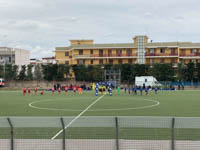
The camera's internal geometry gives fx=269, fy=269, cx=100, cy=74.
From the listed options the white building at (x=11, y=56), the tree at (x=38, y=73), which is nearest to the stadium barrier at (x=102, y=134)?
the tree at (x=38, y=73)

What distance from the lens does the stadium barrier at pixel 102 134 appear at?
813 centimetres

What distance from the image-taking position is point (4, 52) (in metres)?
96.7

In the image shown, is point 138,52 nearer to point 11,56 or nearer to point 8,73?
point 8,73

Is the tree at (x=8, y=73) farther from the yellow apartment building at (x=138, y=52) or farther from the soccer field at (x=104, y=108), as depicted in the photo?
the soccer field at (x=104, y=108)

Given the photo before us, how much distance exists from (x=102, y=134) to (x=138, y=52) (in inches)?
2813

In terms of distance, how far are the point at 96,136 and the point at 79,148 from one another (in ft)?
5.10

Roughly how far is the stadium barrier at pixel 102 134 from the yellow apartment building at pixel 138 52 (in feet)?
229

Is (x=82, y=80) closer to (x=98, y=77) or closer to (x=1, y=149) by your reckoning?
(x=98, y=77)

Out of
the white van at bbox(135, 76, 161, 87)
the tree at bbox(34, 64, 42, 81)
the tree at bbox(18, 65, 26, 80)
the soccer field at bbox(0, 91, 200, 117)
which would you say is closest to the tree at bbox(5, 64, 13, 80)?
the tree at bbox(18, 65, 26, 80)

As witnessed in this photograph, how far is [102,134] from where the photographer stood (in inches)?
433

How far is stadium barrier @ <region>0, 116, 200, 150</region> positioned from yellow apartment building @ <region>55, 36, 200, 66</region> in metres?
69.7

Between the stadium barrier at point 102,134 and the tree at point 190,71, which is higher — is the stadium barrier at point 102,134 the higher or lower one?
the lower one

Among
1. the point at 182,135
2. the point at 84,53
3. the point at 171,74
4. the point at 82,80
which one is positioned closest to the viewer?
the point at 182,135

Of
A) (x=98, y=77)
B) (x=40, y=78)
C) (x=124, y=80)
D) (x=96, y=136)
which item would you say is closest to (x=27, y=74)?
(x=40, y=78)
